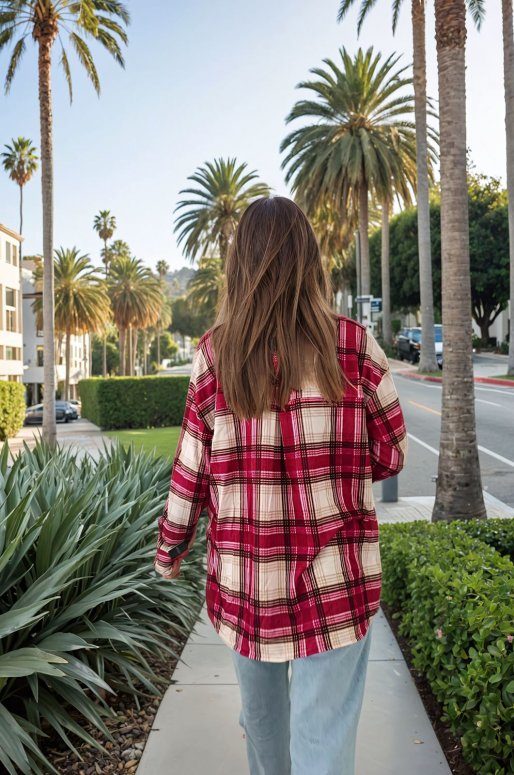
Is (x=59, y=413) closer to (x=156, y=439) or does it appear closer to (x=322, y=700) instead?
(x=156, y=439)

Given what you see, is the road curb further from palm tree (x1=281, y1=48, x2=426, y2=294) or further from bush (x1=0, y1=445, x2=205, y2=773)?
bush (x1=0, y1=445, x2=205, y2=773)

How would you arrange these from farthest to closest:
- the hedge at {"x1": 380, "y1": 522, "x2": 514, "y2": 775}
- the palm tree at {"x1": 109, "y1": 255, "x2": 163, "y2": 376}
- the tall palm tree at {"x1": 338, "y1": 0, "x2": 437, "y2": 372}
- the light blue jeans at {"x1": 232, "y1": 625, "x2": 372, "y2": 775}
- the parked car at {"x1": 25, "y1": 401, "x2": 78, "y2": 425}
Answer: the palm tree at {"x1": 109, "y1": 255, "x2": 163, "y2": 376} → the parked car at {"x1": 25, "y1": 401, "x2": 78, "y2": 425} → the tall palm tree at {"x1": 338, "y1": 0, "x2": 437, "y2": 372} → the hedge at {"x1": 380, "y1": 522, "x2": 514, "y2": 775} → the light blue jeans at {"x1": 232, "y1": 625, "x2": 372, "y2": 775}

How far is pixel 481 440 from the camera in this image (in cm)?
1410

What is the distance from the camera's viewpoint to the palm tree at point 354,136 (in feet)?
106

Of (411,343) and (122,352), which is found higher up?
(122,352)

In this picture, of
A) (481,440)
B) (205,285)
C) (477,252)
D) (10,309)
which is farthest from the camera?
(205,285)

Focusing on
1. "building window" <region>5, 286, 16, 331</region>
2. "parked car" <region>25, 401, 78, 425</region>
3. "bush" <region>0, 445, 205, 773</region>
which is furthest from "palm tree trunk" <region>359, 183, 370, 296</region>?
"bush" <region>0, 445, 205, 773</region>

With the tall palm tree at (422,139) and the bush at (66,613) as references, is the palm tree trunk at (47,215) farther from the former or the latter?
the bush at (66,613)

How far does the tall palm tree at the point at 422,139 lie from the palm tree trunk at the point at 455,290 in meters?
22.8

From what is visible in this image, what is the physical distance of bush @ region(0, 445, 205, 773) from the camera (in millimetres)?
2574

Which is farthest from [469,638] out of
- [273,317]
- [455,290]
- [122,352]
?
[122,352]

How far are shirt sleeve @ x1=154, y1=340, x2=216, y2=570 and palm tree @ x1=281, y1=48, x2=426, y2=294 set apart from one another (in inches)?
1245

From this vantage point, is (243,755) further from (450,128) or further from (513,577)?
(450,128)

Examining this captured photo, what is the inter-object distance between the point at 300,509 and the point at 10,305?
53760 mm
